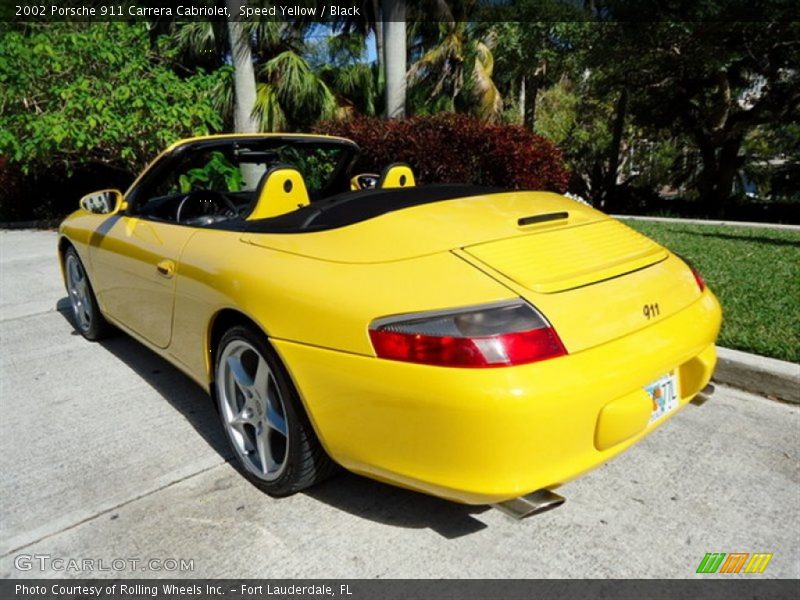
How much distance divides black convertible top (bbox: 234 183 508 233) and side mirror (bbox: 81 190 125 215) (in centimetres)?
121

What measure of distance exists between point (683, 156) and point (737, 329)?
27.0 meters

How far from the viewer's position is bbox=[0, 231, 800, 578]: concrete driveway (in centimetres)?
198

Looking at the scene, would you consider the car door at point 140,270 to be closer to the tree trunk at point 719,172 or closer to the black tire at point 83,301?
the black tire at point 83,301

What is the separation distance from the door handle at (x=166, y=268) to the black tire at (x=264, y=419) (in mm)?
547

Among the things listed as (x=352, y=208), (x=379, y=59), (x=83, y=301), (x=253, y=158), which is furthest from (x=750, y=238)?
(x=379, y=59)

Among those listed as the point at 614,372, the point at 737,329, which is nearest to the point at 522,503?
the point at 614,372

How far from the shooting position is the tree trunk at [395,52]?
9.54 metres

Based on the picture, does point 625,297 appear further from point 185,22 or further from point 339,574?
point 185,22

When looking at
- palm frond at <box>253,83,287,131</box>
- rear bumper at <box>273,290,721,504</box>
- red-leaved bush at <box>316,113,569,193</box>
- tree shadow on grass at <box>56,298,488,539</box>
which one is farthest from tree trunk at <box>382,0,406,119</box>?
rear bumper at <box>273,290,721,504</box>

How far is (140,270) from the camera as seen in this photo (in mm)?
3092

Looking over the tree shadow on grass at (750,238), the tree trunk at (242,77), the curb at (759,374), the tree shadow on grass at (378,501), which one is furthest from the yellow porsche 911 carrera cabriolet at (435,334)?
the tree trunk at (242,77)

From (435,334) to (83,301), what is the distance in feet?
11.9

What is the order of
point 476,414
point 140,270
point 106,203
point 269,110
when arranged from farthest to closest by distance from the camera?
point 269,110 → point 106,203 → point 140,270 → point 476,414

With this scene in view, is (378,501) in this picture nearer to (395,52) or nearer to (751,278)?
(751,278)
